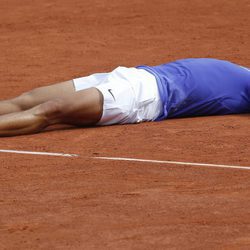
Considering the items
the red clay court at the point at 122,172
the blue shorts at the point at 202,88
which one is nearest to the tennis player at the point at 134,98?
the blue shorts at the point at 202,88

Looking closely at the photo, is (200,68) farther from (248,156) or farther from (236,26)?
(236,26)

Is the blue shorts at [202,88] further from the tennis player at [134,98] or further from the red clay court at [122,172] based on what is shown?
the red clay court at [122,172]

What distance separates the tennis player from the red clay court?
0.11 m

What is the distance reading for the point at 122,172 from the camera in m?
8.24

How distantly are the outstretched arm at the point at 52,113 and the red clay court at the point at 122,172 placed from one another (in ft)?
0.35

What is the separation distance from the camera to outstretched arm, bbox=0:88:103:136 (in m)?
9.35

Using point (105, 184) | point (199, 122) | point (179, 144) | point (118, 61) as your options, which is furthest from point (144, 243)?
point (118, 61)

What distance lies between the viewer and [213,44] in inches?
547

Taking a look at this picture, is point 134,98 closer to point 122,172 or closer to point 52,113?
point 52,113

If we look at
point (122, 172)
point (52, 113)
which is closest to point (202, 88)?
point (52, 113)

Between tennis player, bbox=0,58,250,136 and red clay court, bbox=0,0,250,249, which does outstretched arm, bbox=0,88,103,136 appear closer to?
tennis player, bbox=0,58,250,136

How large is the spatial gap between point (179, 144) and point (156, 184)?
123 centimetres

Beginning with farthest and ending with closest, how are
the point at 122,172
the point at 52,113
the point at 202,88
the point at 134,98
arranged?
the point at 202,88 < the point at 134,98 < the point at 52,113 < the point at 122,172

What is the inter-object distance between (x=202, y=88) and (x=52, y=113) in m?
1.44
